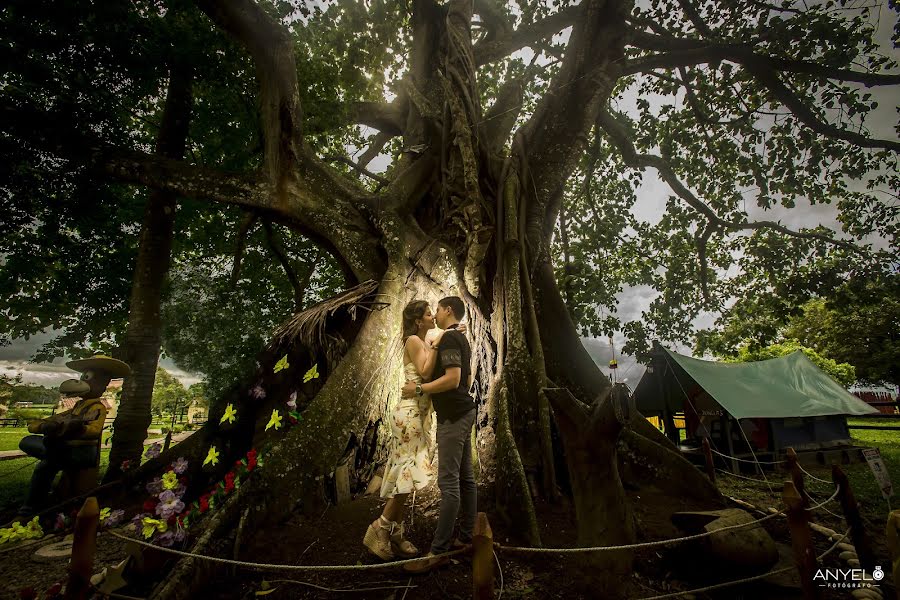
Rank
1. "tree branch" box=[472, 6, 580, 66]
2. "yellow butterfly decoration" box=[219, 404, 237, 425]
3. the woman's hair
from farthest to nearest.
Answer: "tree branch" box=[472, 6, 580, 66] → "yellow butterfly decoration" box=[219, 404, 237, 425] → the woman's hair

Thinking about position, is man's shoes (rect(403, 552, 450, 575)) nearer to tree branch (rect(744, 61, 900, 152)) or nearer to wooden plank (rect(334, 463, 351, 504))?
wooden plank (rect(334, 463, 351, 504))

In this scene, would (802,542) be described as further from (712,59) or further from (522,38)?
(522,38)

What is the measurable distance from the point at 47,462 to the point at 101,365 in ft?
3.84

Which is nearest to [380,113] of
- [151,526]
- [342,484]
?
[342,484]

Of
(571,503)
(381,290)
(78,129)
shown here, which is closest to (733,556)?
(571,503)

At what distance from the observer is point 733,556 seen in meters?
2.62

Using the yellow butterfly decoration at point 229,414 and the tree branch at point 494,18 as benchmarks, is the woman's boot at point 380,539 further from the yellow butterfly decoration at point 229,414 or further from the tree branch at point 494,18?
the tree branch at point 494,18

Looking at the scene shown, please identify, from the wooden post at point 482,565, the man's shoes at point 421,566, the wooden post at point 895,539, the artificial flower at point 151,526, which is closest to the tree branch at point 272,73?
the artificial flower at point 151,526

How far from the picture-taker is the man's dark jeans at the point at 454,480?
8.48ft

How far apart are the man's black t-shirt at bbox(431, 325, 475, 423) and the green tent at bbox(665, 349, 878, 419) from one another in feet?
24.6

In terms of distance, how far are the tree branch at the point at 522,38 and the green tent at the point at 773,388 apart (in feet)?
24.8

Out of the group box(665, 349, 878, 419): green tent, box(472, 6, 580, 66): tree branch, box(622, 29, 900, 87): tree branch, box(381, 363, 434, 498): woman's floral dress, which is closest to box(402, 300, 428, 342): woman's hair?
box(381, 363, 434, 498): woman's floral dress

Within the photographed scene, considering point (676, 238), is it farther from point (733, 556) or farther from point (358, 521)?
point (358, 521)

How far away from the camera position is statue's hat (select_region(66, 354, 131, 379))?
4.86 meters
